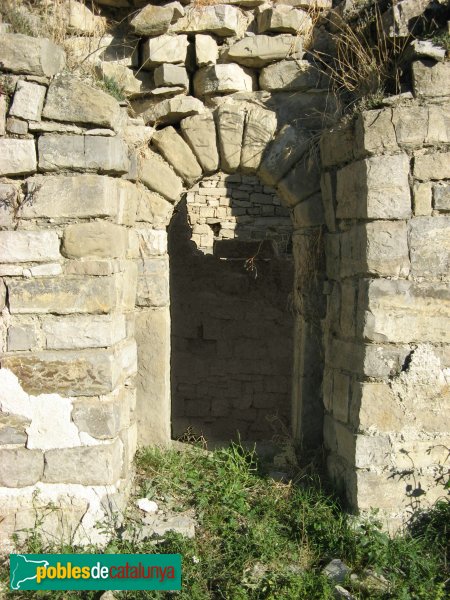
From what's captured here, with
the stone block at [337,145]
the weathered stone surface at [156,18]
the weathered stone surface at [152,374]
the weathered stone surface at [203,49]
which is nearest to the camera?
the stone block at [337,145]

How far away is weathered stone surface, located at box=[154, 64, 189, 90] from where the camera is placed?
169 inches

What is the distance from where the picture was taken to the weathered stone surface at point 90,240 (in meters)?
3.48

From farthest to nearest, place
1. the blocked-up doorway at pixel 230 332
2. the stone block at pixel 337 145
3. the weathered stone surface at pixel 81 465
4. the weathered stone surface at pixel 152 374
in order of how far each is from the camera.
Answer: the blocked-up doorway at pixel 230 332 < the weathered stone surface at pixel 152 374 < the stone block at pixel 337 145 < the weathered stone surface at pixel 81 465

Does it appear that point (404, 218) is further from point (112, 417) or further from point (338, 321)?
point (112, 417)

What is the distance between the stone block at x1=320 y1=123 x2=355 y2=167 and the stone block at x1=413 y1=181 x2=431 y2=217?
493mm

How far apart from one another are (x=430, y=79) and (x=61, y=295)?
8.15ft

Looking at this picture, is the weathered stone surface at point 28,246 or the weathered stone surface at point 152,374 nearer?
the weathered stone surface at point 28,246

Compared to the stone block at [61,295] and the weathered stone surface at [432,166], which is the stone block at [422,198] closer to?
the weathered stone surface at [432,166]

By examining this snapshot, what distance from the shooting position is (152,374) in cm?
445

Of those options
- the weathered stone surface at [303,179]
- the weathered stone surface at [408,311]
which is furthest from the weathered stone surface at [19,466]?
the weathered stone surface at [303,179]

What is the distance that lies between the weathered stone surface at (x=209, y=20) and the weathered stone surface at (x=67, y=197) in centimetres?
151

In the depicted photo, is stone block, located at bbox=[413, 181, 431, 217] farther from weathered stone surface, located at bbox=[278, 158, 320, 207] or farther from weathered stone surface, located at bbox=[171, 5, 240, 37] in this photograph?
weathered stone surface, located at bbox=[171, 5, 240, 37]

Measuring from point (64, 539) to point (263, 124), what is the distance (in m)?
3.00

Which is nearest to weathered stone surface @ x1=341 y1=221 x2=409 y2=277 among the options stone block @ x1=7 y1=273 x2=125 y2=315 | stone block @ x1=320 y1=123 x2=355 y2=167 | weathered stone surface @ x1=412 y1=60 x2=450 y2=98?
stone block @ x1=320 y1=123 x2=355 y2=167
